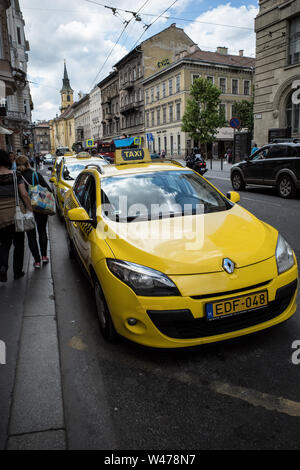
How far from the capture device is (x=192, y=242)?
3004 millimetres

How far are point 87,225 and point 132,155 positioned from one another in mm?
2272

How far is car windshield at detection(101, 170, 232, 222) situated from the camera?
3.68 metres

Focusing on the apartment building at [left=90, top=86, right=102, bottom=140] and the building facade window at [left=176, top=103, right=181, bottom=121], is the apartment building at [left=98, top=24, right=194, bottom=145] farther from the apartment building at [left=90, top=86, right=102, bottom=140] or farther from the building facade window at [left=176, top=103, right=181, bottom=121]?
the building facade window at [left=176, top=103, right=181, bottom=121]

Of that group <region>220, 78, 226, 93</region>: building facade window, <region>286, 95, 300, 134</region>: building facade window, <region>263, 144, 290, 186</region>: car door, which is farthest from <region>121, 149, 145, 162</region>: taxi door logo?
<region>220, 78, 226, 93</region>: building facade window

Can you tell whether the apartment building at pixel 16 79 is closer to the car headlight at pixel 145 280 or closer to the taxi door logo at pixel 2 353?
the taxi door logo at pixel 2 353

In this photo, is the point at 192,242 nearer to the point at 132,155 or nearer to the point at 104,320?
the point at 104,320

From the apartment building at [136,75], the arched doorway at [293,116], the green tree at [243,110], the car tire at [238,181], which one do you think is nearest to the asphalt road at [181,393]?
the car tire at [238,181]

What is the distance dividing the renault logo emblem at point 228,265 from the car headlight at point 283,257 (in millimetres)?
442

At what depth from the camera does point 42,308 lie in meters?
4.06

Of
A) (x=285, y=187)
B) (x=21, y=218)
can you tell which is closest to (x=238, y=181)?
(x=285, y=187)

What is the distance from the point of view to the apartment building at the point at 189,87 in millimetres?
44375

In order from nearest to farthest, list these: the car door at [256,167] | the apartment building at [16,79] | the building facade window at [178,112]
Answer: the car door at [256,167] → the apartment building at [16,79] → the building facade window at [178,112]

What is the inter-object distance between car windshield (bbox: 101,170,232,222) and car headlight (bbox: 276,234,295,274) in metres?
0.82
